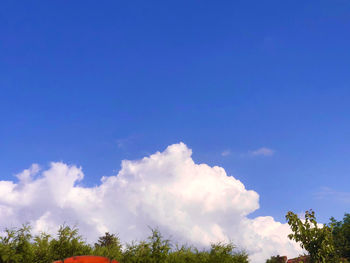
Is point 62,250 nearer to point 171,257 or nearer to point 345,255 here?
point 171,257

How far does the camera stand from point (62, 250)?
2661 cm

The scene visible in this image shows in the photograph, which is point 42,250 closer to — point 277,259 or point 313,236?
point 313,236

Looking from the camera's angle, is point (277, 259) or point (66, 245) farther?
point (277, 259)

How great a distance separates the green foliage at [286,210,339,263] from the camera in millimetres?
29067

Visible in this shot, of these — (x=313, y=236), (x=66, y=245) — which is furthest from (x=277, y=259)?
(x=66, y=245)

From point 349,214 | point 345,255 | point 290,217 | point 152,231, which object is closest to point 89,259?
point 152,231

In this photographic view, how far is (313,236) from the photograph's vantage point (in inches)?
1164

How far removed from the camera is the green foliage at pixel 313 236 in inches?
1144

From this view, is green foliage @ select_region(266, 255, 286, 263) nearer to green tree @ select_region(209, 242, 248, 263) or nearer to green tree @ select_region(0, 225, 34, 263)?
green tree @ select_region(209, 242, 248, 263)

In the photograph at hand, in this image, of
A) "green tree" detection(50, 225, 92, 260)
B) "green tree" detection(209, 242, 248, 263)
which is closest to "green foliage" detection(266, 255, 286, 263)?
"green tree" detection(209, 242, 248, 263)

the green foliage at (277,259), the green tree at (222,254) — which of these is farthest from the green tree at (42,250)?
the green foliage at (277,259)

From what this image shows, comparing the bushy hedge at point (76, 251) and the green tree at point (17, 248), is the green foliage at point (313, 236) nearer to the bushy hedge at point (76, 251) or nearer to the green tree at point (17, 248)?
the bushy hedge at point (76, 251)

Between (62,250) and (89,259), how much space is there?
17275mm

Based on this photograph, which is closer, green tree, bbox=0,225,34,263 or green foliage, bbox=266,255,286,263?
green tree, bbox=0,225,34,263
